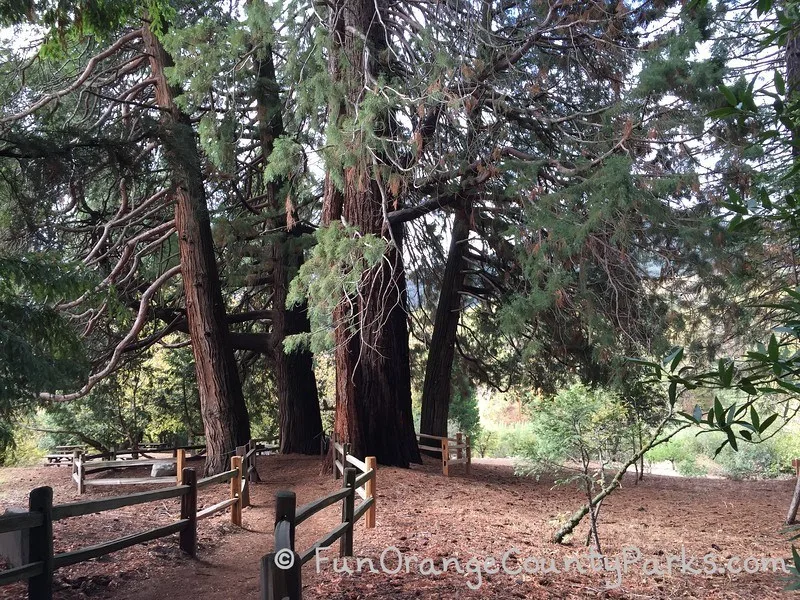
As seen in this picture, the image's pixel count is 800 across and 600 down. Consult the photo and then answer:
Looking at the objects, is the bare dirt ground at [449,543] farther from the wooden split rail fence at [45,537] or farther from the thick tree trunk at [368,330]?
the thick tree trunk at [368,330]

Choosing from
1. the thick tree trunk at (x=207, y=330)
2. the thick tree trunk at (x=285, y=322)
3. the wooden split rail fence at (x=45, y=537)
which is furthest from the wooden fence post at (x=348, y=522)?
the thick tree trunk at (x=207, y=330)

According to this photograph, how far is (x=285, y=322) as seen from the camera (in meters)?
15.2

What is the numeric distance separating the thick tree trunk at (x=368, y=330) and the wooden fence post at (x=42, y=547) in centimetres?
654

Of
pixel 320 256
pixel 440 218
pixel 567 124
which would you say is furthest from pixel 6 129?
pixel 440 218

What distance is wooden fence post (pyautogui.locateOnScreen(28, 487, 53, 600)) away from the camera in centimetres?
462

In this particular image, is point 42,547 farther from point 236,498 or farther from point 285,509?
point 236,498

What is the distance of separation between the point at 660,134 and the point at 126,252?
9350 millimetres

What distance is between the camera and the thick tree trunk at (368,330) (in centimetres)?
1138

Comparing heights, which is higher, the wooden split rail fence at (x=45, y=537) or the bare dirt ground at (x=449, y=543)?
the wooden split rail fence at (x=45, y=537)

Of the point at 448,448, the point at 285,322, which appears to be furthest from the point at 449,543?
the point at 285,322

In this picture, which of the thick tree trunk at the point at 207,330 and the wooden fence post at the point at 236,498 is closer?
the wooden fence post at the point at 236,498

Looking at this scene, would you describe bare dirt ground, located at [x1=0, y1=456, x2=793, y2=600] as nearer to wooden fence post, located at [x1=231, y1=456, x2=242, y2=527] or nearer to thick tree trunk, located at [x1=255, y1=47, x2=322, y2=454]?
wooden fence post, located at [x1=231, y1=456, x2=242, y2=527]

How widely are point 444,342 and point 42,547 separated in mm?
11533

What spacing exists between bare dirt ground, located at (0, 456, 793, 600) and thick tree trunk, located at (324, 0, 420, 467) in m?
0.82
